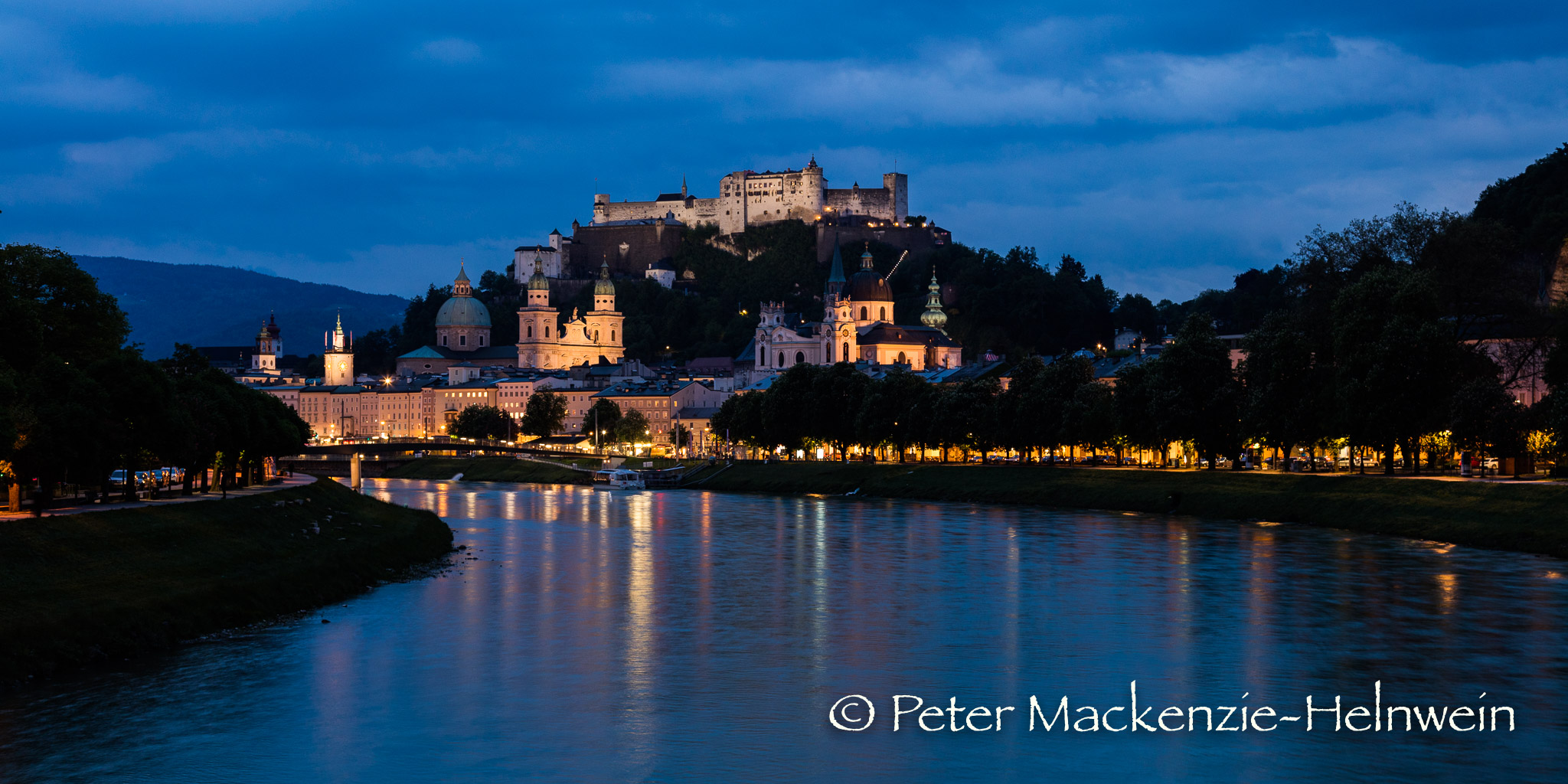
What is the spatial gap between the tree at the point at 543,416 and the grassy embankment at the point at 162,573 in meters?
101

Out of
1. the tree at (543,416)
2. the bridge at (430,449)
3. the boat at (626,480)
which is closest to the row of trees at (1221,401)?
the boat at (626,480)

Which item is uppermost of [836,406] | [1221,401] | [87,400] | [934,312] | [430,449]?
[934,312]

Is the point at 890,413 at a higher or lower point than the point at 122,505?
higher

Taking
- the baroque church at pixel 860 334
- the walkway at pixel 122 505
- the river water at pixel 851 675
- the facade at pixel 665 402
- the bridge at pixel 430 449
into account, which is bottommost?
the river water at pixel 851 675

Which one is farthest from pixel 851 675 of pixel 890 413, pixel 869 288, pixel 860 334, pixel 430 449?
pixel 869 288

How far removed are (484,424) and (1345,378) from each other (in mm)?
110448

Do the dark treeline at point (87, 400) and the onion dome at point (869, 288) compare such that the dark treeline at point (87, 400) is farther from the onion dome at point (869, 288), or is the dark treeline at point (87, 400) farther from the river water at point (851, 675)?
the onion dome at point (869, 288)

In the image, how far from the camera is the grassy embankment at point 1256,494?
48406 mm

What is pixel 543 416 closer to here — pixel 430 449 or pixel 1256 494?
pixel 430 449

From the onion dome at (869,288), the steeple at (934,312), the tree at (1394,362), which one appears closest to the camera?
the tree at (1394,362)

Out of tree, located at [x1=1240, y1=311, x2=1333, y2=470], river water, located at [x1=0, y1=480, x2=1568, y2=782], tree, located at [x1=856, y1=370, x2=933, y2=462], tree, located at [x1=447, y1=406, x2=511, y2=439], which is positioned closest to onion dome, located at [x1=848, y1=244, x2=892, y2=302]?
tree, located at [x1=447, y1=406, x2=511, y2=439]

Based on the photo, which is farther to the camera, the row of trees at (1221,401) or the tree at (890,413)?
the tree at (890,413)

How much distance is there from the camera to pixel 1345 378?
5822cm

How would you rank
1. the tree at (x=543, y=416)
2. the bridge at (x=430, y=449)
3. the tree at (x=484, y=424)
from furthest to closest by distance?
the tree at (x=484, y=424), the tree at (x=543, y=416), the bridge at (x=430, y=449)
